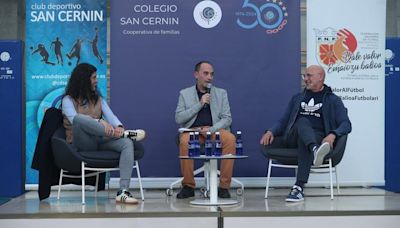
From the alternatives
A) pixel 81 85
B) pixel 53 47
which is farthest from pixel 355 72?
pixel 53 47

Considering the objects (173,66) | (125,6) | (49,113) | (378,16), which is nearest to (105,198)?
(49,113)

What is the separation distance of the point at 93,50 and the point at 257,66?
1719 millimetres

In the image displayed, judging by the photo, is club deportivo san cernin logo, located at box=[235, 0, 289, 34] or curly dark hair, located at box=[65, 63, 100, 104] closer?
curly dark hair, located at box=[65, 63, 100, 104]

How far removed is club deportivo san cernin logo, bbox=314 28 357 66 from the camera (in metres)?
6.54

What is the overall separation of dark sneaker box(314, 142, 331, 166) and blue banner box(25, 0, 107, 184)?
258 centimetres

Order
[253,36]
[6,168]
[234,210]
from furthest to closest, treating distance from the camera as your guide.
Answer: [253,36], [6,168], [234,210]

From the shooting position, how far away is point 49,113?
213 inches

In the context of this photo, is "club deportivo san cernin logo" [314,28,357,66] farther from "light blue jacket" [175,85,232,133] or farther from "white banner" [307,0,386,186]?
"light blue jacket" [175,85,232,133]

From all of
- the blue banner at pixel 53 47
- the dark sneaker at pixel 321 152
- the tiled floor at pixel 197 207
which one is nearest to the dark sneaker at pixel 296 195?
the tiled floor at pixel 197 207

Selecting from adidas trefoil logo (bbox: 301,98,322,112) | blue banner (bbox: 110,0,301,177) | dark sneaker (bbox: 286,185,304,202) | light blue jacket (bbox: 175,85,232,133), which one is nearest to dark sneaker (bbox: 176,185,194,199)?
light blue jacket (bbox: 175,85,232,133)

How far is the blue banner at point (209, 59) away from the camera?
6.42 metres

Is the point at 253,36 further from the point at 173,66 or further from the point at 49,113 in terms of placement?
the point at 49,113

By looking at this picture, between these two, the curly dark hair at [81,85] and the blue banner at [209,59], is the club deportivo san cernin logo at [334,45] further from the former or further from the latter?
the curly dark hair at [81,85]

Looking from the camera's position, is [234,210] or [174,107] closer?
[234,210]
